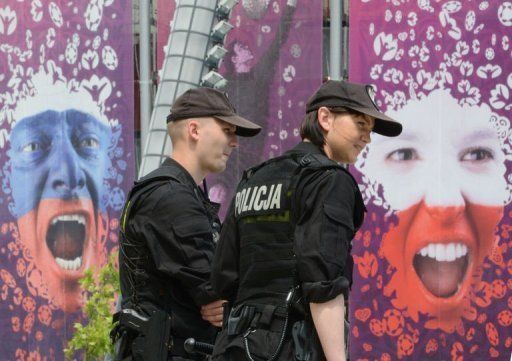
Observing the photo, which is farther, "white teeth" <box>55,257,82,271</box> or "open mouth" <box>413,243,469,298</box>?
"white teeth" <box>55,257,82,271</box>

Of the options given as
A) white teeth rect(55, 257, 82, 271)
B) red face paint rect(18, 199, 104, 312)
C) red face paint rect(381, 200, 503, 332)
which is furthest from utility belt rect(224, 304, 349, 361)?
white teeth rect(55, 257, 82, 271)

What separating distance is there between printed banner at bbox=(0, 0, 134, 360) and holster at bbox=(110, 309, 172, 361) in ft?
20.5

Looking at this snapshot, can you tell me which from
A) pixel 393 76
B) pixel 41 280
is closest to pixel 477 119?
pixel 393 76

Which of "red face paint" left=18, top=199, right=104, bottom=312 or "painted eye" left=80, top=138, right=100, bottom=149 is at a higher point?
"painted eye" left=80, top=138, right=100, bottom=149

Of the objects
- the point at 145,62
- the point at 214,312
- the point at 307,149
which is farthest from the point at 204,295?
the point at 145,62

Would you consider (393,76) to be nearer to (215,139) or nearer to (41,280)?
(41,280)

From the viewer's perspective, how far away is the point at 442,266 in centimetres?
909

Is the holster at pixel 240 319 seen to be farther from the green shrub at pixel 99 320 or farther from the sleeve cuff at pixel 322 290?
the green shrub at pixel 99 320

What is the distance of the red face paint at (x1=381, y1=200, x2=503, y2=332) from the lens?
8.98m

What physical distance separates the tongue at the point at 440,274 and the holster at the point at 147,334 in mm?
5170

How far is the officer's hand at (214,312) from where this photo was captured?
13.3 feet

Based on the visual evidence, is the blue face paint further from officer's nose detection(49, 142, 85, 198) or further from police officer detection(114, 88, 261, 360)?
police officer detection(114, 88, 261, 360)

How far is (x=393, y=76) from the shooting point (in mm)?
9305

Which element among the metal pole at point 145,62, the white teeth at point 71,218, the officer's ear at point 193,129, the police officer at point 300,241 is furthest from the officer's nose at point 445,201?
the police officer at point 300,241
